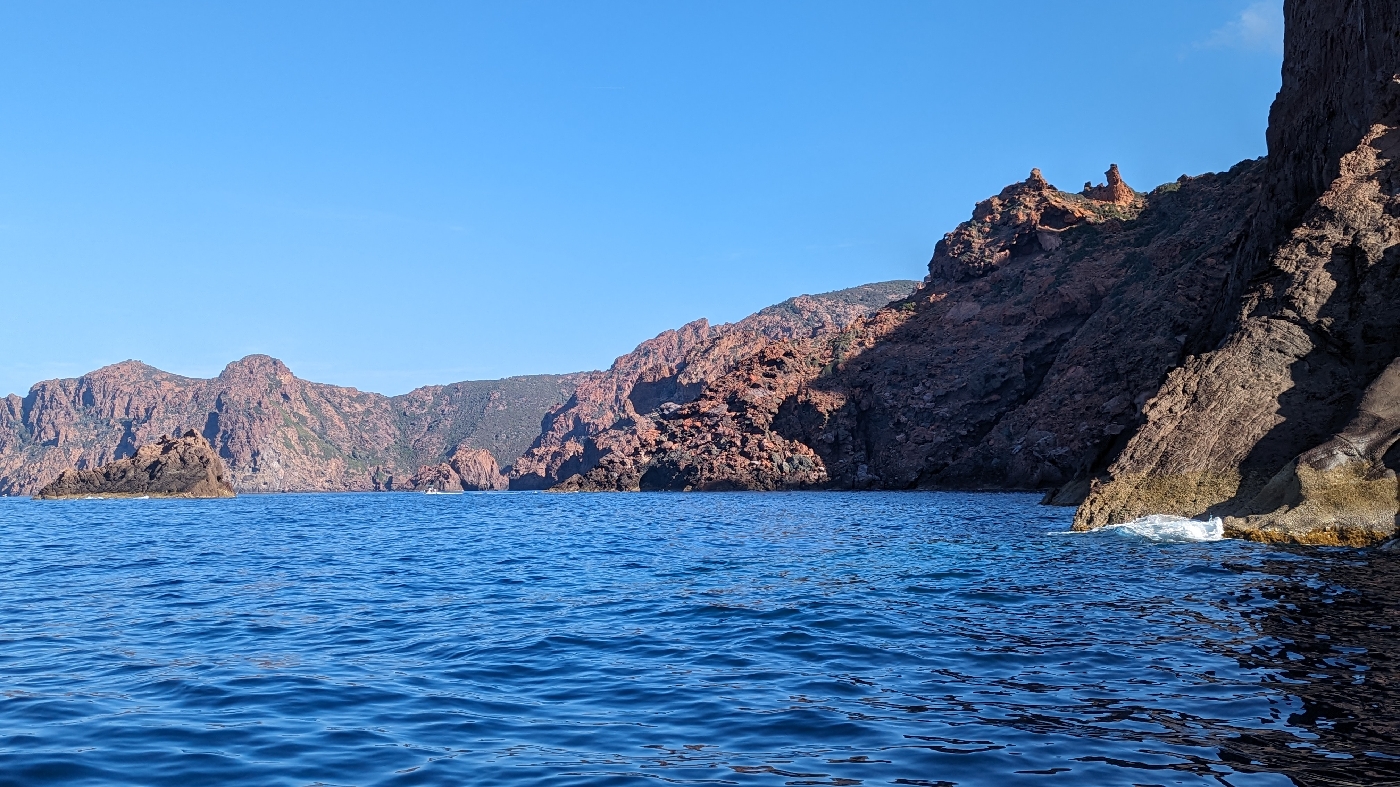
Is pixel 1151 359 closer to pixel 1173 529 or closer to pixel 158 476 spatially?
pixel 1173 529

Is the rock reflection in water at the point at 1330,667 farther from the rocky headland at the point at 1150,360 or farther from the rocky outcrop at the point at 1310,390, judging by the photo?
the rocky headland at the point at 1150,360

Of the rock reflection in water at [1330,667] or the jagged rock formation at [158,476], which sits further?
the jagged rock formation at [158,476]

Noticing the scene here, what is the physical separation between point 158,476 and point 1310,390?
5730 inches

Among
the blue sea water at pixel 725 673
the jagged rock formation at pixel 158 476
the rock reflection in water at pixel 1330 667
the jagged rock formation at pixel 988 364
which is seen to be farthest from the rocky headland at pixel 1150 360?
the jagged rock formation at pixel 158 476

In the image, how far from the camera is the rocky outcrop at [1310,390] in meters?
27.0

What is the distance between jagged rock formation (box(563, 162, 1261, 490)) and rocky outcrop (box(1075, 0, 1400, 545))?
150 feet

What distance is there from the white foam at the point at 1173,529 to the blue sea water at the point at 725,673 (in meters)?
2.30

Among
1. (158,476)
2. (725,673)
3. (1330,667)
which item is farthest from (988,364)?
(725,673)

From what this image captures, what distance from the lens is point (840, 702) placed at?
1135 cm

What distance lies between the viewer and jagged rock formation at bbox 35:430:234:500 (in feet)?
459

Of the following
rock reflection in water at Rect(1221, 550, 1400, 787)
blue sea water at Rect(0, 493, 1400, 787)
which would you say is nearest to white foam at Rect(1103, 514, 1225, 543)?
blue sea water at Rect(0, 493, 1400, 787)

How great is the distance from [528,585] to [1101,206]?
461 ft

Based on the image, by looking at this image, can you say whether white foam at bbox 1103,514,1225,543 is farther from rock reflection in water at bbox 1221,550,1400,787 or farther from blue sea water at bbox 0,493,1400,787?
rock reflection in water at bbox 1221,550,1400,787

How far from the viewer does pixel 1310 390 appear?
33406 mm
